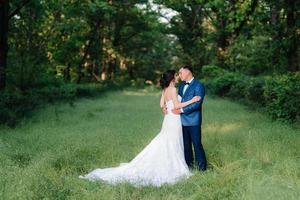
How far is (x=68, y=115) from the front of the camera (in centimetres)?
2025

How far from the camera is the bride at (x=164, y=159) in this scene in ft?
31.3

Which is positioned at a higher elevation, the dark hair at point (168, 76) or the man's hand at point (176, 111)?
the dark hair at point (168, 76)

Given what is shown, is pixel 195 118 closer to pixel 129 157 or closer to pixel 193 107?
pixel 193 107

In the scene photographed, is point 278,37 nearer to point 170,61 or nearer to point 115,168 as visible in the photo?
point 115,168

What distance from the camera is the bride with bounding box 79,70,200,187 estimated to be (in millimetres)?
9555

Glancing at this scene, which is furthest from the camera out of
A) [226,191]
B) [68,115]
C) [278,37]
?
[278,37]

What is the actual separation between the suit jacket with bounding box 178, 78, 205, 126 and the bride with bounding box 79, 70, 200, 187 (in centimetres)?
10

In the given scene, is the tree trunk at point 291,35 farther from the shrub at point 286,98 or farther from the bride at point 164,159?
the bride at point 164,159

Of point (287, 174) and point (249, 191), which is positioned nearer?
point (249, 191)

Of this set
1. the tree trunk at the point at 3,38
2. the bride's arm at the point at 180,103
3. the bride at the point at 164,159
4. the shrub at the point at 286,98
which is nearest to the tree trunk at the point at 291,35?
the shrub at the point at 286,98

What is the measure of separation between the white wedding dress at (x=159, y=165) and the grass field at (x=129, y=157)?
20.7 inches

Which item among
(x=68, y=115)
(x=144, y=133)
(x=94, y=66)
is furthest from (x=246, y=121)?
(x=94, y=66)

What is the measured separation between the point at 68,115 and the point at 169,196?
42.6 ft

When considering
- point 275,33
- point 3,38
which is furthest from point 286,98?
point 3,38
